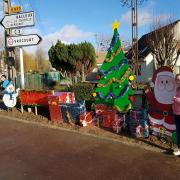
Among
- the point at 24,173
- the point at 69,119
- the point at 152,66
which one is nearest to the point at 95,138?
the point at 69,119

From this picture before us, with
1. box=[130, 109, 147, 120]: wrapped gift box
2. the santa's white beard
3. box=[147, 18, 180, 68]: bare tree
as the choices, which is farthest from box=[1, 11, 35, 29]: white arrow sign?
box=[147, 18, 180, 68]: bare tree

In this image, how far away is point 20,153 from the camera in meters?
7.14

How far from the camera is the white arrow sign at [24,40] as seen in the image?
11898mm

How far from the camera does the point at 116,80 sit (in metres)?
9.38

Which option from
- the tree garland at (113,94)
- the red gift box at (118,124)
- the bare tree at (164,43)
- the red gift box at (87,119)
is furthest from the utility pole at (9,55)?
the bare tree at (164,43)

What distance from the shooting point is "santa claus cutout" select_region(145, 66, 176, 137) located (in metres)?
7.42

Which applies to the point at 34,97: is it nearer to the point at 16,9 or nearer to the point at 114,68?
the point at 114,68

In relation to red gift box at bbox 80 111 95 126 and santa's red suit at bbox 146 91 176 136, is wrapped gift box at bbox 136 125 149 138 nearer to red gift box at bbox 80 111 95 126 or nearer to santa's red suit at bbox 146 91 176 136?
santa's red suit at bbox 146 91 176 136

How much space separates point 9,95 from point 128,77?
497cm

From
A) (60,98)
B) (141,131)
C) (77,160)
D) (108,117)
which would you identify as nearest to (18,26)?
(60,98)

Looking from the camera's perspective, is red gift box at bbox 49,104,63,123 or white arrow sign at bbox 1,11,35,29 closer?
red gift box at bbox 49,104,63,123

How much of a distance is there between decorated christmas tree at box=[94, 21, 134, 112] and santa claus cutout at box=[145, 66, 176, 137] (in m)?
1.30

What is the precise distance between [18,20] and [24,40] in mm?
890

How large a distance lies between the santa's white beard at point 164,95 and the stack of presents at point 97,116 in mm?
533
